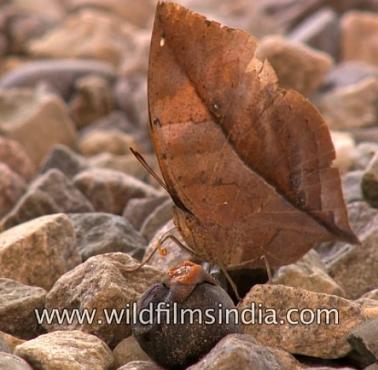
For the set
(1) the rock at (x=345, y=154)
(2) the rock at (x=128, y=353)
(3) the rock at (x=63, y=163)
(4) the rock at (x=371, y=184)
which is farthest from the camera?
(3) the rock at (x=63, y=163)

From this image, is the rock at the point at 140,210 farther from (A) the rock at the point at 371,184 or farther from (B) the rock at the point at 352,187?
(A) the rock at the point at 371,184

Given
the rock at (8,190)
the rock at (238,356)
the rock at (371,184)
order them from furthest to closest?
the rock at (8,190), the rock at (371,184), the rock at (238,356)

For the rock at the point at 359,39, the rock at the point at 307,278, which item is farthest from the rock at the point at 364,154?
the rock at the point at 359,39

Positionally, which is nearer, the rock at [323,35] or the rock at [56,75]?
the rock at [56,75]

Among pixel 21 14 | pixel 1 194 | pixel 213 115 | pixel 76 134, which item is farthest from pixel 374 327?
pixel 21 14

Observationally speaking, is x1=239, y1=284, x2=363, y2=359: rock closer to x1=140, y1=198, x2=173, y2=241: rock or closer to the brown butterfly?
the brown butterfly

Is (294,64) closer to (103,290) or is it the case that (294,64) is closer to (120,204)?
(120,204)

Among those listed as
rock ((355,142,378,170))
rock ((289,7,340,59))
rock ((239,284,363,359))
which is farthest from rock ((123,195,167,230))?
rock ((289,7,340,59))

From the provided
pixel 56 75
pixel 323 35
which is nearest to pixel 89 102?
pixel 56 75
